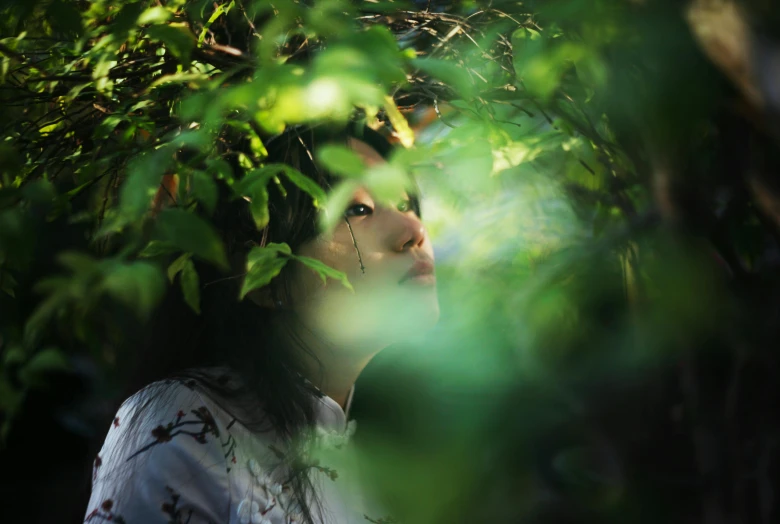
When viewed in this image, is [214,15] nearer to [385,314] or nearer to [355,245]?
[355,245]

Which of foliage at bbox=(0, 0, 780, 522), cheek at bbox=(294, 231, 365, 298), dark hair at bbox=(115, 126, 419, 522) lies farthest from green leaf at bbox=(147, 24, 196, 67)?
cheek at bbox=(294, 231, 365, 298)

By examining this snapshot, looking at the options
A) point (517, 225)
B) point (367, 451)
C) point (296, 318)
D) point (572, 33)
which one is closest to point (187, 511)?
point (296, 318)

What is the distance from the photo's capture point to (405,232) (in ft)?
4.31

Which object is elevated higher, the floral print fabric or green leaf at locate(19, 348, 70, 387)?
green leaf at locate(19, 348, 70, 387)

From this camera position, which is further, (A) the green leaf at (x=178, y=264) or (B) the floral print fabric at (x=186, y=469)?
(B) the floral print fabric at (x=186, y=469)

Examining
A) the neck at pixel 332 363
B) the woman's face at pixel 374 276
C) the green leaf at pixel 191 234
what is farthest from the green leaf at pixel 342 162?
the neck at pixel 332 363

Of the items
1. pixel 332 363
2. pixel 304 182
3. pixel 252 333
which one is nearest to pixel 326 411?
pixel 332 363

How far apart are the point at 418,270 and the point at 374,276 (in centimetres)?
8

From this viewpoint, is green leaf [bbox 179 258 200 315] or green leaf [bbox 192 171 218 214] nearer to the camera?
green leaf [bbox 192 171 218 214]

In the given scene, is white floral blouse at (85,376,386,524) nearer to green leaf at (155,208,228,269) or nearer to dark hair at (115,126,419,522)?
dark hair at (115,126,419,522)

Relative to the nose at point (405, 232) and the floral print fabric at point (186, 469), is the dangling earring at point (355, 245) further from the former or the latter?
the floral print fabric at point (186, 469)

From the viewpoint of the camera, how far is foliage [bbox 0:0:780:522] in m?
0.71

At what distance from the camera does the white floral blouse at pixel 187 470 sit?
3.66 ft

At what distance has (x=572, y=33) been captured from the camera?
2.81ft
